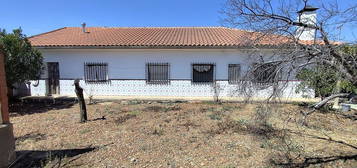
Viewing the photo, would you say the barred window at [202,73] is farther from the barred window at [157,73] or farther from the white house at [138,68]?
the barred window at [157,73]

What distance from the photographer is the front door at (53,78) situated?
36.9 feet

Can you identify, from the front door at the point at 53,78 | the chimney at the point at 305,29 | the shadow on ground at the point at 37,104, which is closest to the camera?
the chimney at the point at 305,29

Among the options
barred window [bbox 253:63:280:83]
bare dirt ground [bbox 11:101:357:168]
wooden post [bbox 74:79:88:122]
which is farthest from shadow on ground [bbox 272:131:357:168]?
wooden post [bbox 74:79:88:122]

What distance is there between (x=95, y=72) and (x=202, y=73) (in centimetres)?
598

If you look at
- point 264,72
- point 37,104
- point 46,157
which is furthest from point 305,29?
point 37,104

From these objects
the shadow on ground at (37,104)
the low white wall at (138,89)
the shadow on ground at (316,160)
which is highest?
the low white wall at (138,89)

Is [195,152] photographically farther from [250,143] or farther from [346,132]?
[346,132]

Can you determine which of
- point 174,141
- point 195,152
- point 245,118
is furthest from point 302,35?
point 245,118

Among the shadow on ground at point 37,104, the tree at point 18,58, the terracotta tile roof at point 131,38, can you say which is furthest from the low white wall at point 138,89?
the tree at point 18,58

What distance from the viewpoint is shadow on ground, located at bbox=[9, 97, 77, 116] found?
8.26 metres

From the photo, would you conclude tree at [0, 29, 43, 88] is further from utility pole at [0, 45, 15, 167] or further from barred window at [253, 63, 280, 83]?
barred window at [253, 63, 280, 83]

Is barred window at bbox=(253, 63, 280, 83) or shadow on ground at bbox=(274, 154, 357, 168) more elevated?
barred window at bbox=(253, 63, 280, 83)

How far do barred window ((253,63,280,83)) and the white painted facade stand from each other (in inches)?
279

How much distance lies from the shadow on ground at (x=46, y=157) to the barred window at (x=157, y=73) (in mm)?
6831
